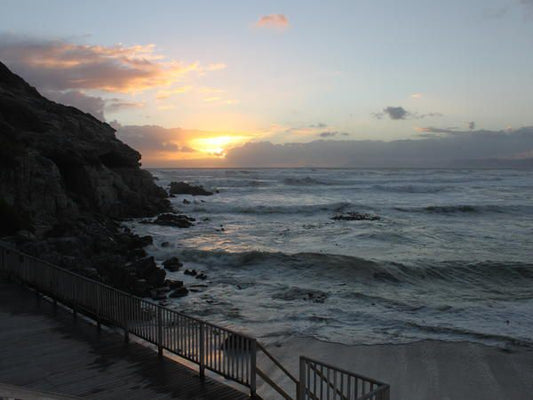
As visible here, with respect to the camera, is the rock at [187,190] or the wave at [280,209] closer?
the wave at [280,209]

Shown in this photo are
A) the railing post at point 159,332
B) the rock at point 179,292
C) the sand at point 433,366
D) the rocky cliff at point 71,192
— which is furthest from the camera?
the rocky cliff at point 71,192

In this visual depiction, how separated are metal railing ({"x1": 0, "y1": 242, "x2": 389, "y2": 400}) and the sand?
1189 millimetres

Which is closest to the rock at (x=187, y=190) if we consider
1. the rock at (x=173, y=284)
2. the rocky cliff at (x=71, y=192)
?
the rocky cliff at (x=71, y=192)

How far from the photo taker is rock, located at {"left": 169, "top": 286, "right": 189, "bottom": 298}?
62.2 feet

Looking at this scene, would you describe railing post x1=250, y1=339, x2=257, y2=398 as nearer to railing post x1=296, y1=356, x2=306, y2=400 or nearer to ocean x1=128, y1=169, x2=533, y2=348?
railing post x1=296, y1=356, x2=306, y2=400

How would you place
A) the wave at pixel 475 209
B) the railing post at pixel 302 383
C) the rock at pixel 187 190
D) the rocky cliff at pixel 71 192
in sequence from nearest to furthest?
1. the railing post at pixel 302 383
2. the rocky cliff at pixel 71 192
3. the wave at pixel 475 209
4. the rock at pixel 187 190

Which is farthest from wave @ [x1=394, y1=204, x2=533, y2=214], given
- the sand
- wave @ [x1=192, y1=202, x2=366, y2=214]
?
the sand

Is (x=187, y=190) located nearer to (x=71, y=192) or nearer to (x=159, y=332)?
(x=71, y=192)

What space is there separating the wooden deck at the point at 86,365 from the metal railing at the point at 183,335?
34cm

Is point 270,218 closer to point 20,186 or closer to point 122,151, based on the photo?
point 122,151

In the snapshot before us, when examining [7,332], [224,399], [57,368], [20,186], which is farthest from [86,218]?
[224,399]

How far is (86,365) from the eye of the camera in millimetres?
9195

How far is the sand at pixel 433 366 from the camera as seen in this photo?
35.9ft

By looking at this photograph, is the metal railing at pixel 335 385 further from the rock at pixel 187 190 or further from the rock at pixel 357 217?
the rock at pixel 187 190
